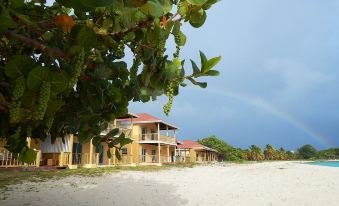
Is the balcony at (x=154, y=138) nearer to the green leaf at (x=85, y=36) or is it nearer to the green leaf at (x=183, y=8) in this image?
the green leaf at (x=183, y=8)

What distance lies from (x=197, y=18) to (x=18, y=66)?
129 cm

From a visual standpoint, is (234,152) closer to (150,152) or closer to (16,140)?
(150,152)

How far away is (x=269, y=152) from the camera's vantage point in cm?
10325

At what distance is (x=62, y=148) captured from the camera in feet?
70.6

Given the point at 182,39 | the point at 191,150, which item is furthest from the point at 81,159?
the point at 191,150

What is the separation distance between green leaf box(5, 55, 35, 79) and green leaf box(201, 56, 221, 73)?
1236mm

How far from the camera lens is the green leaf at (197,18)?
238cm

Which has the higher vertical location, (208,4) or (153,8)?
(208,4)

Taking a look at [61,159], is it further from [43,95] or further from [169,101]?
[43,95]

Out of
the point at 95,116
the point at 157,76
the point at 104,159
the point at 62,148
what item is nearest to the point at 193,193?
the point at 95,116

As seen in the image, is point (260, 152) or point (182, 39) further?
point (260, 152)

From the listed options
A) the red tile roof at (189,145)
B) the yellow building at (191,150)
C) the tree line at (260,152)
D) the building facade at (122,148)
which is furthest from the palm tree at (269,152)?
the building facade at (122,148)

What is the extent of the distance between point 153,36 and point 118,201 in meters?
7.71

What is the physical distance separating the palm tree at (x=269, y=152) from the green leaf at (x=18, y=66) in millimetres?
107807
